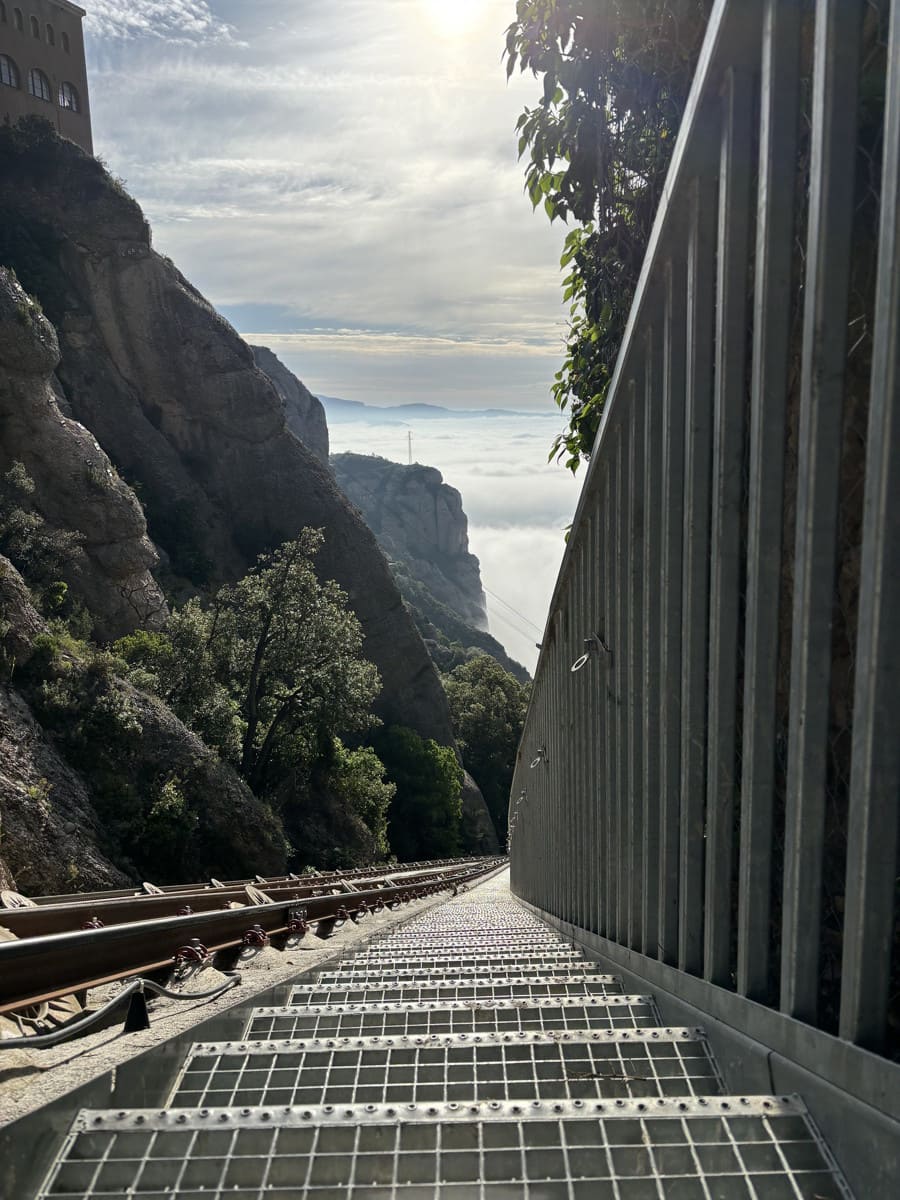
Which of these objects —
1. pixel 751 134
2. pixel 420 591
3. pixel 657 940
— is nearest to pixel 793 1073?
pixel 657 940

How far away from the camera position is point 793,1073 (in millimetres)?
2020

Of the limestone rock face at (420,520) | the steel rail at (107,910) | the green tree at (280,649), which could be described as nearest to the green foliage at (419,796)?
the green tree at (280,649)

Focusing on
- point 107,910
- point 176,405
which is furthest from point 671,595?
point 176,405

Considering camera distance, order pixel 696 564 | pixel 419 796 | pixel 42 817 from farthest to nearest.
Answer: pixel 419 796, pixel 42 817, pixel 696 564

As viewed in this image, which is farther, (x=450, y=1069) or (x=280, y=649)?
(x=280, y=649)

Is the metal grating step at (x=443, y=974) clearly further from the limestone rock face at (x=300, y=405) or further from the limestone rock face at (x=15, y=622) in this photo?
the limestone rock face at (x=300, y=405)

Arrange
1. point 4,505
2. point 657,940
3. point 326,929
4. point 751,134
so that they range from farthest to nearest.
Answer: point 4,505 → point 326,929 → point 657,940 → point 751,134

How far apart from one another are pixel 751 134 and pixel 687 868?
2.09 meters

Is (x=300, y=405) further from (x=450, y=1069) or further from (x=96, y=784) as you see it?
(x=450, y=1069)

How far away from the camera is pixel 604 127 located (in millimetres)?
5109

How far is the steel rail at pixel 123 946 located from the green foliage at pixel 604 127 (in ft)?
12.1

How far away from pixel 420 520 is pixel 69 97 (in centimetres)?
11546

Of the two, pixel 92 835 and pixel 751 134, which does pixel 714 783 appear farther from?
pixel 92 835

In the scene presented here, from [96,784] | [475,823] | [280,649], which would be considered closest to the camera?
[96,784]
